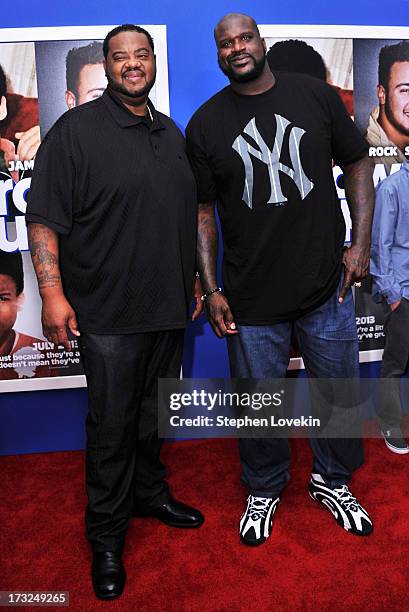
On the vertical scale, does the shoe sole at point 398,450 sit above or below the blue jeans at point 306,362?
below

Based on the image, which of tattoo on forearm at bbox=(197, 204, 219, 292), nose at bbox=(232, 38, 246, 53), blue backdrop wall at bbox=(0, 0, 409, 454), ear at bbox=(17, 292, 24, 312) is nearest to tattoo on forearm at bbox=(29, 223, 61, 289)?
tattoo on forearm at bbox=(197, 204, 219, 292)

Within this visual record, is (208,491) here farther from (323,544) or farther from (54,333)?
(54,333)

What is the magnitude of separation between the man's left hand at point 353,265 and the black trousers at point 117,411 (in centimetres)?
58

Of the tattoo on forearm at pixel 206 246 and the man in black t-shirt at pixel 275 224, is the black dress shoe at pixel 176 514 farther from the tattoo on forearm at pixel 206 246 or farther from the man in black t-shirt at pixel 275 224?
the tattoo on forearm at pixel 206 246

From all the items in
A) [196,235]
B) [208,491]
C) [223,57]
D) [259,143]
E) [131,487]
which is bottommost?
[208,491]

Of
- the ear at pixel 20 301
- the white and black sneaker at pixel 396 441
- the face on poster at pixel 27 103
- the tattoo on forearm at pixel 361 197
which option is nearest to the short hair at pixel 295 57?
the face on poster at pixel 27 103

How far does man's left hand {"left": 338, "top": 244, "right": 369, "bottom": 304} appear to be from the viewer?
1885mm

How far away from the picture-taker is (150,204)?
5.40 ft

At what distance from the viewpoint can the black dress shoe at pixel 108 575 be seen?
1.70 metres

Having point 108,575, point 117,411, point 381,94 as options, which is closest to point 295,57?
point 381,94

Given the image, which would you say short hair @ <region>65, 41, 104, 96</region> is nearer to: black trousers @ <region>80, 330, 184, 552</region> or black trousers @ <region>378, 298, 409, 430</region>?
black trousers @ <region>80, 330, 184, 552</region>

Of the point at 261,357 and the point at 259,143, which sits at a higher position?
the point at 259,143

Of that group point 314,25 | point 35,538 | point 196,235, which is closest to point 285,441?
point 196,235

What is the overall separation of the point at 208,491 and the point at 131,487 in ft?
1.84
